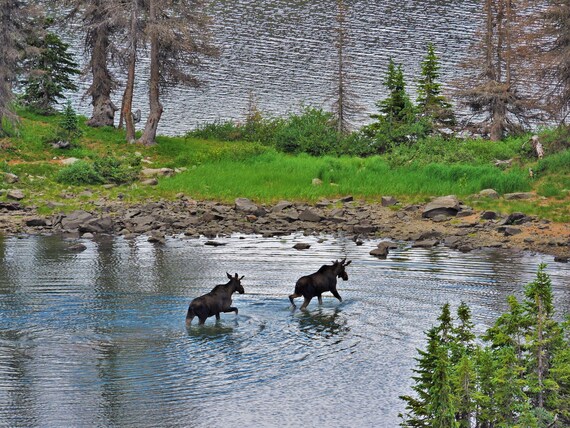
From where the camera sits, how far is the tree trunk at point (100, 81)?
48.3 metres

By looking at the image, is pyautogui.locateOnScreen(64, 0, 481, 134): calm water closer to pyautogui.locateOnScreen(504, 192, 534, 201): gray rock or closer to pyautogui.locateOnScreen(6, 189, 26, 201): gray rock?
pyautogui.locateOnScreen(504, 192, 534, 201): gray rock

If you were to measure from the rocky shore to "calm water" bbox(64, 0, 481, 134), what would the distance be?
23.9 metres

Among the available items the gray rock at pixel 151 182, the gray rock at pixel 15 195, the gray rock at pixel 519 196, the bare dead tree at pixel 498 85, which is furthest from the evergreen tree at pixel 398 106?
the gray rock at pixel 15 195

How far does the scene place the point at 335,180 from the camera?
37.1 meters

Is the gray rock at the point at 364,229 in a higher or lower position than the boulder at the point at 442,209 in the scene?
lower

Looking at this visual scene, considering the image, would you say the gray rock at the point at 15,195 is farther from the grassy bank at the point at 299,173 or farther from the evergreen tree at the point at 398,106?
the evergreen tree at the point at 398,106

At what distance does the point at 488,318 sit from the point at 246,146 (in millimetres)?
28662

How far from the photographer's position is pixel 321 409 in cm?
1217

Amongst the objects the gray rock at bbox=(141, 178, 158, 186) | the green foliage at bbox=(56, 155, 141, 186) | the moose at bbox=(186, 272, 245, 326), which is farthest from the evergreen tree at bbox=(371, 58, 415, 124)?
the moose at bbox=(186, 272, 245, 326)

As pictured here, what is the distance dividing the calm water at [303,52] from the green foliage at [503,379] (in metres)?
45.9

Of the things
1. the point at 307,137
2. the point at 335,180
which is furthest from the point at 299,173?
the point at 307,137

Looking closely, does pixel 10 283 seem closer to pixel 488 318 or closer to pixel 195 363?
pixel 195 363

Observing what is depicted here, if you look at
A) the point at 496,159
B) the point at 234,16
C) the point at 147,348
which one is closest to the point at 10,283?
the point at 147,348

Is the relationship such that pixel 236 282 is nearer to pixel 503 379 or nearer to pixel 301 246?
pixel 301 246
